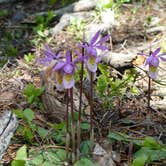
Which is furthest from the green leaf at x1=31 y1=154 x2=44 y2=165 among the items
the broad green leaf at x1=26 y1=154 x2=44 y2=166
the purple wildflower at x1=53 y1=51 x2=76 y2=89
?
the purple wildflower at x1=53 y1=51 x2=76 y2=89

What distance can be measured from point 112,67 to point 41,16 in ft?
5.64

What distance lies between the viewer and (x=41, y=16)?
15.5 feet

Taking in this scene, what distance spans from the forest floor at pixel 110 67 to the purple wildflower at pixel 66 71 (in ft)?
1.53

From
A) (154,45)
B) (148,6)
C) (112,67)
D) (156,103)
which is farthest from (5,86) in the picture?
(148,6)

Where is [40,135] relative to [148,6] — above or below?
below

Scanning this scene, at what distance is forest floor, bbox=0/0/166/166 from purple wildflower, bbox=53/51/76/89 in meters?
0.46

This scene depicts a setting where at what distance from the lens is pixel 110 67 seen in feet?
10.6

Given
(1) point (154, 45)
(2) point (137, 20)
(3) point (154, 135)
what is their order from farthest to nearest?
(2) point (137, 20)
(1) point (154, 45)
(3) point (154, 135)

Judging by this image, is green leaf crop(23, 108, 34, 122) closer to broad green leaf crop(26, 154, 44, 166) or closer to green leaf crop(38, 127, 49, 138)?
green leaf crop(38, 127, 49, 138)

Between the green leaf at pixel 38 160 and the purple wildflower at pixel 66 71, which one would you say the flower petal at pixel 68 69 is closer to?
the purple wildflower at pixel 66 71

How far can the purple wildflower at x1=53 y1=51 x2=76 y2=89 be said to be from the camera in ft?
6.00

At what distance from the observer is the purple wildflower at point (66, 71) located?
1.83 m

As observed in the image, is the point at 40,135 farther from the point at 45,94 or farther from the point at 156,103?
the point at 156,103

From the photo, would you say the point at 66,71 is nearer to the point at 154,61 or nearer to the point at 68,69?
the point at 68,69
